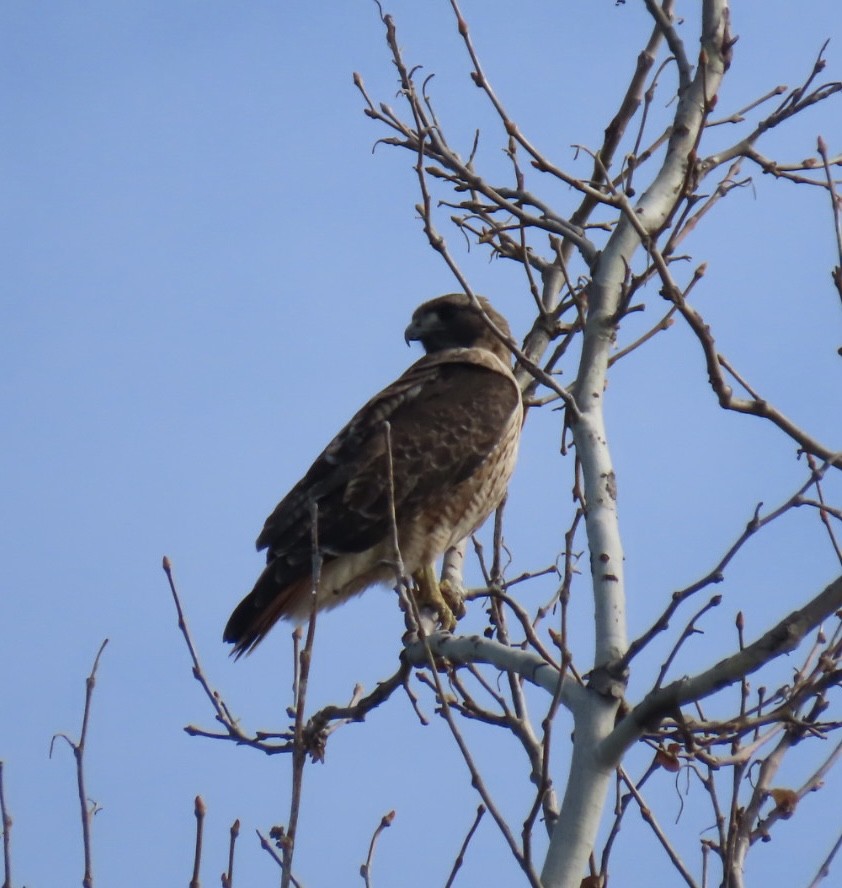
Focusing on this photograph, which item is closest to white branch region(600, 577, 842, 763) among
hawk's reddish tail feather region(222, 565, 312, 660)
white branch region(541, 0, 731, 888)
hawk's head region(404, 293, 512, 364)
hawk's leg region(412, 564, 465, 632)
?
white branch region(541, 0, 731, 888)

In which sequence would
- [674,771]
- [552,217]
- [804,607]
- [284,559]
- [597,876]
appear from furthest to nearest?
[284,559] → [552,217] → [674,771] → [597,876] → [804,607]

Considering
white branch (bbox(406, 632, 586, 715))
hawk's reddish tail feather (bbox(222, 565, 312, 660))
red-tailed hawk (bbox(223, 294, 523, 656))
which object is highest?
red-tailed hawk (bbox(223, 294, 523, 656))

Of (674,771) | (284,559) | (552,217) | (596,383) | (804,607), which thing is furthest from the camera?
(284,559)

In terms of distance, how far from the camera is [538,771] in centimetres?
357

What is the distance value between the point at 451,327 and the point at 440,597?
5.41ft

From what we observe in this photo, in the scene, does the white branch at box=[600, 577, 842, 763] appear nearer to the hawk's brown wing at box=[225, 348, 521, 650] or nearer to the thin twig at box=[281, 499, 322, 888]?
the thin twig at box=[281, 499, 322, 888]

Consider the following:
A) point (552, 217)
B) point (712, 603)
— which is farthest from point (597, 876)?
point (552, 217)

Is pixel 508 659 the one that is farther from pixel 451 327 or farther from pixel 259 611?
pixel 451 327

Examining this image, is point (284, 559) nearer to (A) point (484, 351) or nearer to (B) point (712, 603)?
(A) point (484, 351)

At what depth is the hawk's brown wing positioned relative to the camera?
5.64m

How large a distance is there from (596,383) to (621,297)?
231 millimetres

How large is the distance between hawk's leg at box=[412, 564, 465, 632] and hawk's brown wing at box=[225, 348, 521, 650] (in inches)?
8.1

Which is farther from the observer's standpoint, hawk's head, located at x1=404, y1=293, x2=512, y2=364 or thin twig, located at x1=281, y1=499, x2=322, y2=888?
hawk's head, located at x1=404, y1=293, x2=512, y2=364

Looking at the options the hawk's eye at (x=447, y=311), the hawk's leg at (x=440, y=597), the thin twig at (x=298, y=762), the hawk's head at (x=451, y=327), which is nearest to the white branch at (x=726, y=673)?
the thin twig at (x=298, y=762)
